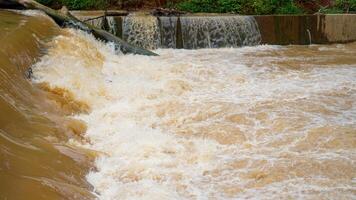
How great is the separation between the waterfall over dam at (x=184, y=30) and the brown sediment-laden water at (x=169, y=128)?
103 inches

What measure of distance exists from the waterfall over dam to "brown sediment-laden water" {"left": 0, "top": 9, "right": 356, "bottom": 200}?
2.61 meters

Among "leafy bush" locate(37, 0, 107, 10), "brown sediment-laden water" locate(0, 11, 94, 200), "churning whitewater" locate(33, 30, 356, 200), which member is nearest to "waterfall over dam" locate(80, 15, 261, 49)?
"churning whitewater" locate(33, 30, 356, 200)

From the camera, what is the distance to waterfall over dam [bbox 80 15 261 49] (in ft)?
39.5

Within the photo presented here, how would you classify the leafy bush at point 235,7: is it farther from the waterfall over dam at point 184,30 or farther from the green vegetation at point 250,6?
the waterfall over dam at point 184,30

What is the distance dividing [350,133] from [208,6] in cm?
1087

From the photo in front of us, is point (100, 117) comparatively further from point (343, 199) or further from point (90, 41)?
point (90, 41)

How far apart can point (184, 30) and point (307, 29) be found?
3.59 m

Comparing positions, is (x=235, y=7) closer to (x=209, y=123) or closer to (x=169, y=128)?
(x=209, y=123)

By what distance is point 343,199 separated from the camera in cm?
405

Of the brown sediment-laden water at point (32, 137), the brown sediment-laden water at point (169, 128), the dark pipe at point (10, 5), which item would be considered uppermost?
the dark pipe at point (10, 5)

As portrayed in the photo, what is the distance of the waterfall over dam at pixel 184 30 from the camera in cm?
1204

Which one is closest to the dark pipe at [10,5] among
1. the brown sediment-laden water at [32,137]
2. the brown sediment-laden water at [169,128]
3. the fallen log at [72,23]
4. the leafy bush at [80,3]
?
the fallen log at [72,23]

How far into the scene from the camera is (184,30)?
12438mm

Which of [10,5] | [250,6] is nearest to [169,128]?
→ [10,5]
